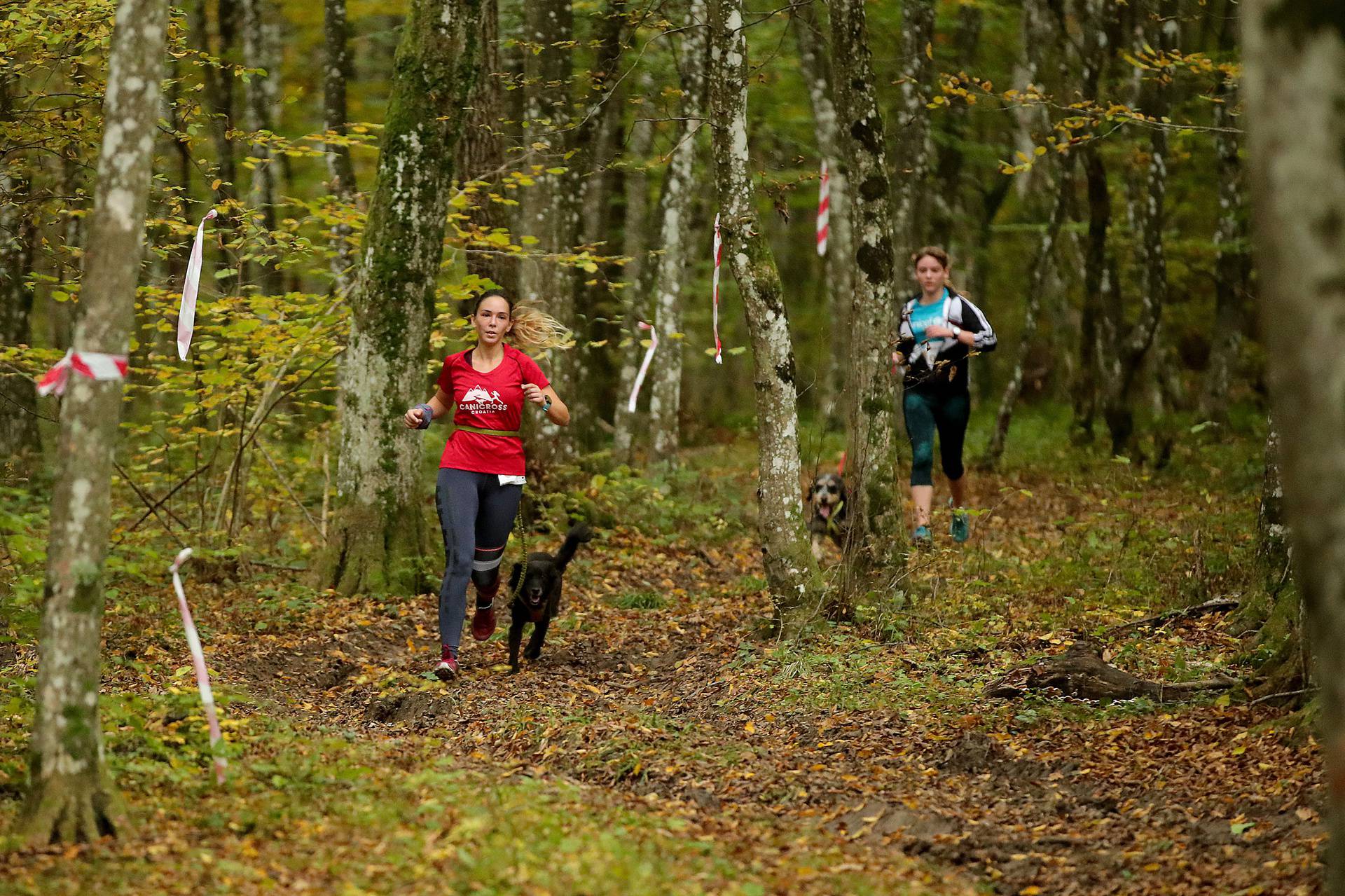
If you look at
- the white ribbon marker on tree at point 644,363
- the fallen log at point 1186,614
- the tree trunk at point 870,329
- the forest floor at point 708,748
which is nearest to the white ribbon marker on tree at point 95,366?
the forest floor at point 708,748

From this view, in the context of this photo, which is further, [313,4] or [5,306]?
[313,4]

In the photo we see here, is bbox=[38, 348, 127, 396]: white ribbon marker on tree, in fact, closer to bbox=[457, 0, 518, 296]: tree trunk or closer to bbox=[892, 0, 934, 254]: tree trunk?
bbox=[457, 0, 518, 296]: tree trunk

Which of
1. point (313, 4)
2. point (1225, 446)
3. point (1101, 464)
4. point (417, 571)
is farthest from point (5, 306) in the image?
point (1225, 446)

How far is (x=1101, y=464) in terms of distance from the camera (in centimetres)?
1573

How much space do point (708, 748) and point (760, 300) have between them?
3303 millimetres

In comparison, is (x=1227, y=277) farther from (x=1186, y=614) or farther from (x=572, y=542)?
(x=572, y=542)

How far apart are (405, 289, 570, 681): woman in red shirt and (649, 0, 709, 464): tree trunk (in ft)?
24.3

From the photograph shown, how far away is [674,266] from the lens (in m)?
16.1

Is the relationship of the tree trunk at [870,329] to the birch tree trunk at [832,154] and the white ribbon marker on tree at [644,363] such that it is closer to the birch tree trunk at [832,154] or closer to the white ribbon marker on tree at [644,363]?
the white ribbon marker on tree at [644,363]

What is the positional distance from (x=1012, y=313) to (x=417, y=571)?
1090 inches

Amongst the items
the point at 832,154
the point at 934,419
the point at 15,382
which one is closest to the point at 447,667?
the point at 934,419

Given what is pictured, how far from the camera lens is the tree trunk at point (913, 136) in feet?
55.0

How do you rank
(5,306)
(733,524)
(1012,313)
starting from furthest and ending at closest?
1. (1012,313)
2. (5,306)
3. (733,524)

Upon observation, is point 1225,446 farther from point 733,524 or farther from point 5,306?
point 5,306
